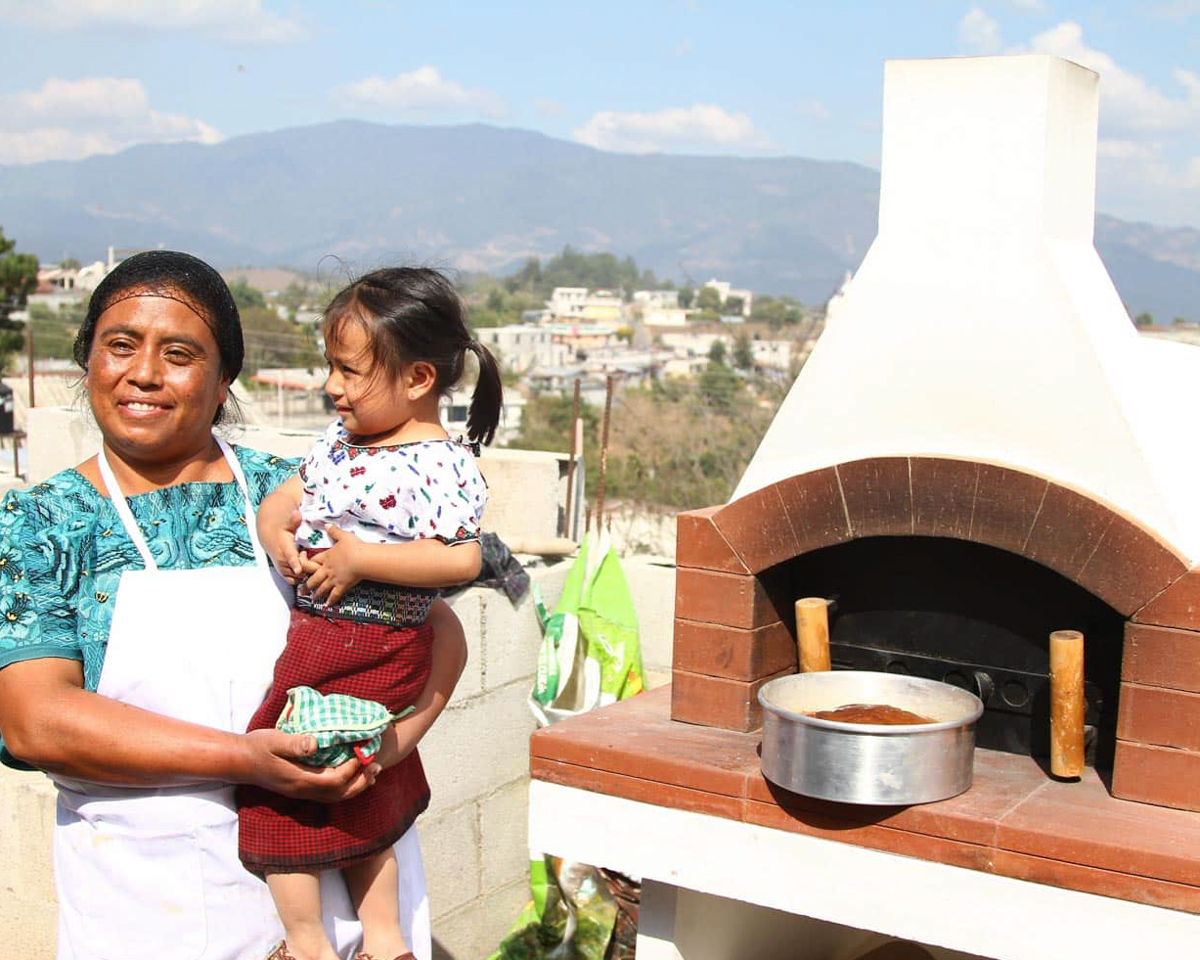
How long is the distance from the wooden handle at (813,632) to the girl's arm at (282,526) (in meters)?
1.29

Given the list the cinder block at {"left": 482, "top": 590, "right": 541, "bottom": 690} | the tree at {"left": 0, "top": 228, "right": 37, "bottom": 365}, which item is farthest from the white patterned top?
the tree at {"left": 0, "top": 228, "right": 37, "bottom": 365}

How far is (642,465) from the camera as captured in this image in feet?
44.9

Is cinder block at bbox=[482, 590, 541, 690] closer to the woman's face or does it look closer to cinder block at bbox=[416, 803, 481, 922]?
cinder block at bbox=[416, 803, 481, 922]

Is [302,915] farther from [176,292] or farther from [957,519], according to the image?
[957,519]

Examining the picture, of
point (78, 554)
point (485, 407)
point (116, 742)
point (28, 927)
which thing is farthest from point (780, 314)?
point (116, 742)

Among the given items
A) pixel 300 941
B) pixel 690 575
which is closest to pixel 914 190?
pixel 690 575

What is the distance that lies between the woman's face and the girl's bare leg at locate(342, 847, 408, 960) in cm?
71

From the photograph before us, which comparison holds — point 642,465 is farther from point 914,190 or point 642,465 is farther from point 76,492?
point 76,492

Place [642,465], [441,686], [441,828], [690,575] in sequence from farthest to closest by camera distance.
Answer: [642,465], [441,828], [690,575], [441,686]

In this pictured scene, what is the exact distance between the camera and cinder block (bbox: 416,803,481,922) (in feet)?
13.2

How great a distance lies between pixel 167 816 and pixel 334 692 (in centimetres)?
28

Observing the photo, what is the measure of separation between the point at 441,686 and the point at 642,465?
1166 centimetres

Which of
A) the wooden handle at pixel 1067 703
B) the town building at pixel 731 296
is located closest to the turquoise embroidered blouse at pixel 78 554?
the wooden handle at pixel 1067 703

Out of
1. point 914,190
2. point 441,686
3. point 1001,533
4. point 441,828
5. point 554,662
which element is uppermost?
point 914,190
